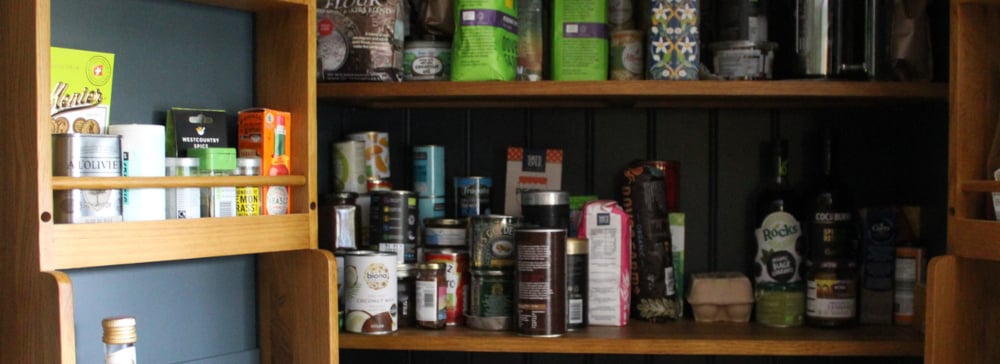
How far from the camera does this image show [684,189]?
2027 millimetres

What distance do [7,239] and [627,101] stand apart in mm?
1101

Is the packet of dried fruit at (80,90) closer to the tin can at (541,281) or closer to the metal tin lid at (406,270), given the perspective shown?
the metal tin lid at (406,270)

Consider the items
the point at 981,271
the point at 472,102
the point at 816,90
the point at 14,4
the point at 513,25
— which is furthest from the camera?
the point at 472,102

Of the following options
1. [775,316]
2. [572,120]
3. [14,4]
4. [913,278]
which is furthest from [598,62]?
[14,4]

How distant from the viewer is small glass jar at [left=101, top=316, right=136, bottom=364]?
1213 millimetres

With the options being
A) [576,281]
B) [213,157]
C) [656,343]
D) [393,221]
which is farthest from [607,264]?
[213,157]

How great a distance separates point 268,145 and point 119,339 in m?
0.41

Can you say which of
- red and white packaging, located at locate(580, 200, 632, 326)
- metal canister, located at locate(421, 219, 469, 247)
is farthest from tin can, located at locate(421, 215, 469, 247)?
red and white packaging, located at locate(580, 200, 632, 326)

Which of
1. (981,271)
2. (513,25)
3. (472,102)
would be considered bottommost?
(981,271)

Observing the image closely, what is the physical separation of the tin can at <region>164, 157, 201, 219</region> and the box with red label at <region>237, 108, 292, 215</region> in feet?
0.37

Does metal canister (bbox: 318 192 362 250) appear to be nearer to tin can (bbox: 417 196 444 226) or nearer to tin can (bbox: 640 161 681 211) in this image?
tin can (bbox: 417 196 444 226)

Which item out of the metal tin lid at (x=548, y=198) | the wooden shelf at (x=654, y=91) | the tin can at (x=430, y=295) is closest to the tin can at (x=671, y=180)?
the wooden shelf at (x=654, y=91)

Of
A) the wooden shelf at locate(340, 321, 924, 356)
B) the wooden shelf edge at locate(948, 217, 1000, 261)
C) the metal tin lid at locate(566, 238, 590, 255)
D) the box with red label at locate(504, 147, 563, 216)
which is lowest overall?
the wooden shelf at locate(340, 321, 924, 356)

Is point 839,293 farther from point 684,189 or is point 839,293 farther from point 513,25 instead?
point 513,25
